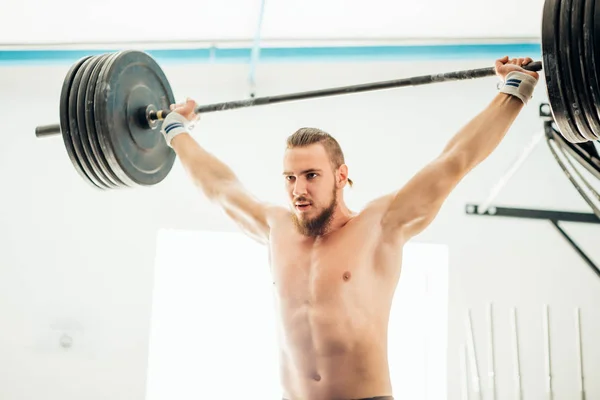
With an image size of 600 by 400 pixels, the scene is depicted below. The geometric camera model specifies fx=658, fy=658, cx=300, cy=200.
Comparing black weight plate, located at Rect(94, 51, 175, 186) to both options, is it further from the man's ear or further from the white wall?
the white wall

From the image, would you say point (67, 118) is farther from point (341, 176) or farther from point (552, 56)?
point (552, 56)

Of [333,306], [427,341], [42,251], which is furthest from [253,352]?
[333,306]

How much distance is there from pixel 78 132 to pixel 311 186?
0.93 m

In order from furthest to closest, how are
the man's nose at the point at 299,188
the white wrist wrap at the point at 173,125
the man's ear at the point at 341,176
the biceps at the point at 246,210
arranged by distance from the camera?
the white wrist wrap at the point at 173,125
the biceps at the point at 246,210
the man's ear at the point at 341,176
the man's nose at the point at 299,188

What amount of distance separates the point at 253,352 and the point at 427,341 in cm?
109

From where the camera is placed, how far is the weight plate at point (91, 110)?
253cm

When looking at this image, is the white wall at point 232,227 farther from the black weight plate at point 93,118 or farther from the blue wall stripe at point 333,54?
the black weight plate at point 93,118

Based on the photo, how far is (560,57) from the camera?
188 cm

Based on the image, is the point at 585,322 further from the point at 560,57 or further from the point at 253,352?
the point at 560,57

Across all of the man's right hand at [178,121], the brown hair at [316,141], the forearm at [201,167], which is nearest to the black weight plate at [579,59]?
the brown hair at [316,141]

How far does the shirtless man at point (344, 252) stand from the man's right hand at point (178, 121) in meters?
0.60

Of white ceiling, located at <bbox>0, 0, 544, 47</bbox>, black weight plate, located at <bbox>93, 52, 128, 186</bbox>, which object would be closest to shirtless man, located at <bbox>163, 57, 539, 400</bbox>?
black weight plate, located at <bbox>93, 52, 128, 186</bbox>

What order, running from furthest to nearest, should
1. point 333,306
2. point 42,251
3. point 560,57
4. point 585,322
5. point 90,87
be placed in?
point 42,251 < point 585,322 < point 90,87 < point 333,306 < point 560,57

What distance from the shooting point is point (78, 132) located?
254 centimetres
